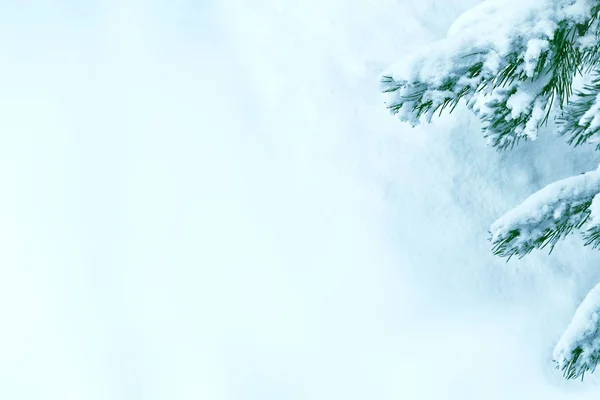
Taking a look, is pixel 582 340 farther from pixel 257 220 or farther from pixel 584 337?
pixel 257 220

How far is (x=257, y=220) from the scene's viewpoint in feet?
12.8

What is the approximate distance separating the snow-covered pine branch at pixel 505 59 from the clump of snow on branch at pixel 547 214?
225mm

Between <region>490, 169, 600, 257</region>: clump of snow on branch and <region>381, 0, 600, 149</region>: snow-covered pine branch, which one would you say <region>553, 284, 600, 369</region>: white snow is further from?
<region>381, 0, 600, 149</region>: snow-covered pine branch

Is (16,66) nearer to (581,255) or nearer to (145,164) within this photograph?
(145,164)

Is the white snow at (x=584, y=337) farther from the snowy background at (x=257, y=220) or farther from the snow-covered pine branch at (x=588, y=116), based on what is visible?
the snowy background at (x=257, y=220)

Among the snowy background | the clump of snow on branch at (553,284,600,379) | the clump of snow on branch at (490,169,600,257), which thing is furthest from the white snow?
the snowy background

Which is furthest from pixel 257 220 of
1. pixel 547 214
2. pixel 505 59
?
pixel 505 59

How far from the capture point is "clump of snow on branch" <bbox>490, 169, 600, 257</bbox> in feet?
4.25

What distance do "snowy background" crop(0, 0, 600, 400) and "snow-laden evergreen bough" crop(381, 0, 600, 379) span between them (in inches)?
75.4

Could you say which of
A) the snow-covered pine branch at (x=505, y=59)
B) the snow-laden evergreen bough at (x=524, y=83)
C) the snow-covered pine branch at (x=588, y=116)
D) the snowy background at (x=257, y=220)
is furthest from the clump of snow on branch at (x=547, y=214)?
the snowy background at (x=257, y=220)

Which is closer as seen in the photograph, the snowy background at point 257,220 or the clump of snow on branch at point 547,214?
the clump of snow on branch at point 547,214

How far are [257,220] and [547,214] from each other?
2.76 metres

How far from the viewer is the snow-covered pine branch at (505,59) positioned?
1032mm

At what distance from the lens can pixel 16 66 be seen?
16.1 feet
